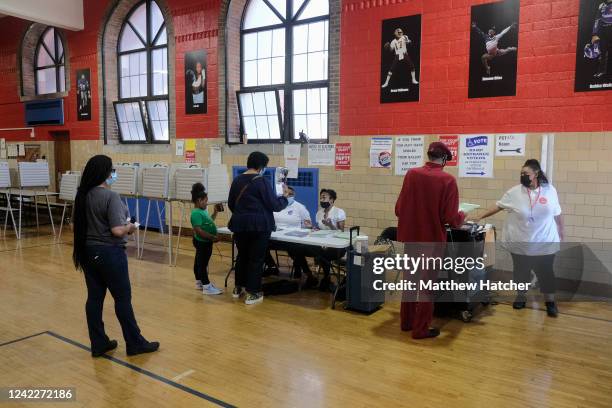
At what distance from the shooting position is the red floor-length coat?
386 cm

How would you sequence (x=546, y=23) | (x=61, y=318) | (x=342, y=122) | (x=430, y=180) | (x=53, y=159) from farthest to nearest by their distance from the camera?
(x=53, y=159) < (x=342, y=122) < (x=546, y=23) < (x=61, y=318) < (x=430, y=180)

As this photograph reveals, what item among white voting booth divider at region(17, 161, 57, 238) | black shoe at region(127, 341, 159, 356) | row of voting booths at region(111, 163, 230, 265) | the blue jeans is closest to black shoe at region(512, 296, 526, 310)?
black shoe at region(127, 341, 159, 356)

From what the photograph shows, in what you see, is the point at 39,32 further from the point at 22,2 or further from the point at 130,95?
the point at 130,95

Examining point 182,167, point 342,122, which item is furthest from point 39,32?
point 342,122

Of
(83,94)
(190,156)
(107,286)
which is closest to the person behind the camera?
(107,286)

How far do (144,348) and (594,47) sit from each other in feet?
17.4

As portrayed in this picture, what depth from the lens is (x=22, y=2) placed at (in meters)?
9.48

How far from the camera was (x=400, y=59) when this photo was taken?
6.36m

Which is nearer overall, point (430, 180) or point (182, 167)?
point (430, 180)

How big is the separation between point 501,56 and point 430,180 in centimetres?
264

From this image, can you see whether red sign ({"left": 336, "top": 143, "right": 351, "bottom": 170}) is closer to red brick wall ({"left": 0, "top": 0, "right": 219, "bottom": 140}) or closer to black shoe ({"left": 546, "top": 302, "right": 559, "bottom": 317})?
red brick wall ({"left": 0, "top": 0, "right": 219, "bottom": 140})

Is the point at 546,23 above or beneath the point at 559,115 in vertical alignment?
above

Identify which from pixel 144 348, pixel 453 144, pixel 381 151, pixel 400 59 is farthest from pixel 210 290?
pixel 400 59

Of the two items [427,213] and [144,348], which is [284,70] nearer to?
[427,213]
